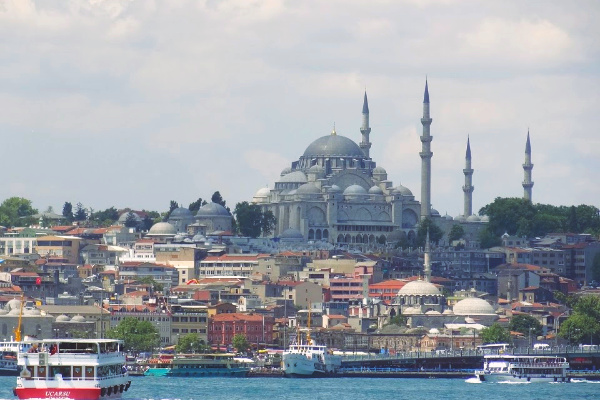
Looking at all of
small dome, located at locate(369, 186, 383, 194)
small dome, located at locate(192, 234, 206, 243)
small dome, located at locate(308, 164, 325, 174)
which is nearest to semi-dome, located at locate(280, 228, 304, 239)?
small dome, located at locate(192, 234, 206, 243)

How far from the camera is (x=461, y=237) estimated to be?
155000mm

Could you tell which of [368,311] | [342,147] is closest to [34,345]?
[368,311]

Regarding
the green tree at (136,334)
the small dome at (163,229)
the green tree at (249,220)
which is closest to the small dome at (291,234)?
the green tree at (249,220)

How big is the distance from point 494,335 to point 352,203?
1574 inches

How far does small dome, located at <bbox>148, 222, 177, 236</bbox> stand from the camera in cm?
15075

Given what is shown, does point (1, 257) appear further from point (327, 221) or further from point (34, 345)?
point (34, 345)

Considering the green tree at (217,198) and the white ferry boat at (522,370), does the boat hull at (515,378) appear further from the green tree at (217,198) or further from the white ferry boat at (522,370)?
the green tree at (217,198)

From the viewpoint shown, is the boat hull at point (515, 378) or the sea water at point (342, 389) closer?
the sea water at point (342, 389)

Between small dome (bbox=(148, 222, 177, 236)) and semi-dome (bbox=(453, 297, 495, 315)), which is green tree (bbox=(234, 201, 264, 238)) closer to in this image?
small dome (bbox=(148, 222, 177, 236))

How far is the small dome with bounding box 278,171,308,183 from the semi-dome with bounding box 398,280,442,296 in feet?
99.5

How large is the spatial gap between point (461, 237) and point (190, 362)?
196 ft

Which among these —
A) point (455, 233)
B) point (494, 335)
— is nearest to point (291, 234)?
point (455, 233)

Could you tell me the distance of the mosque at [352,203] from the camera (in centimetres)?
15362

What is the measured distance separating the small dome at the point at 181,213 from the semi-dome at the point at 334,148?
408 inches
